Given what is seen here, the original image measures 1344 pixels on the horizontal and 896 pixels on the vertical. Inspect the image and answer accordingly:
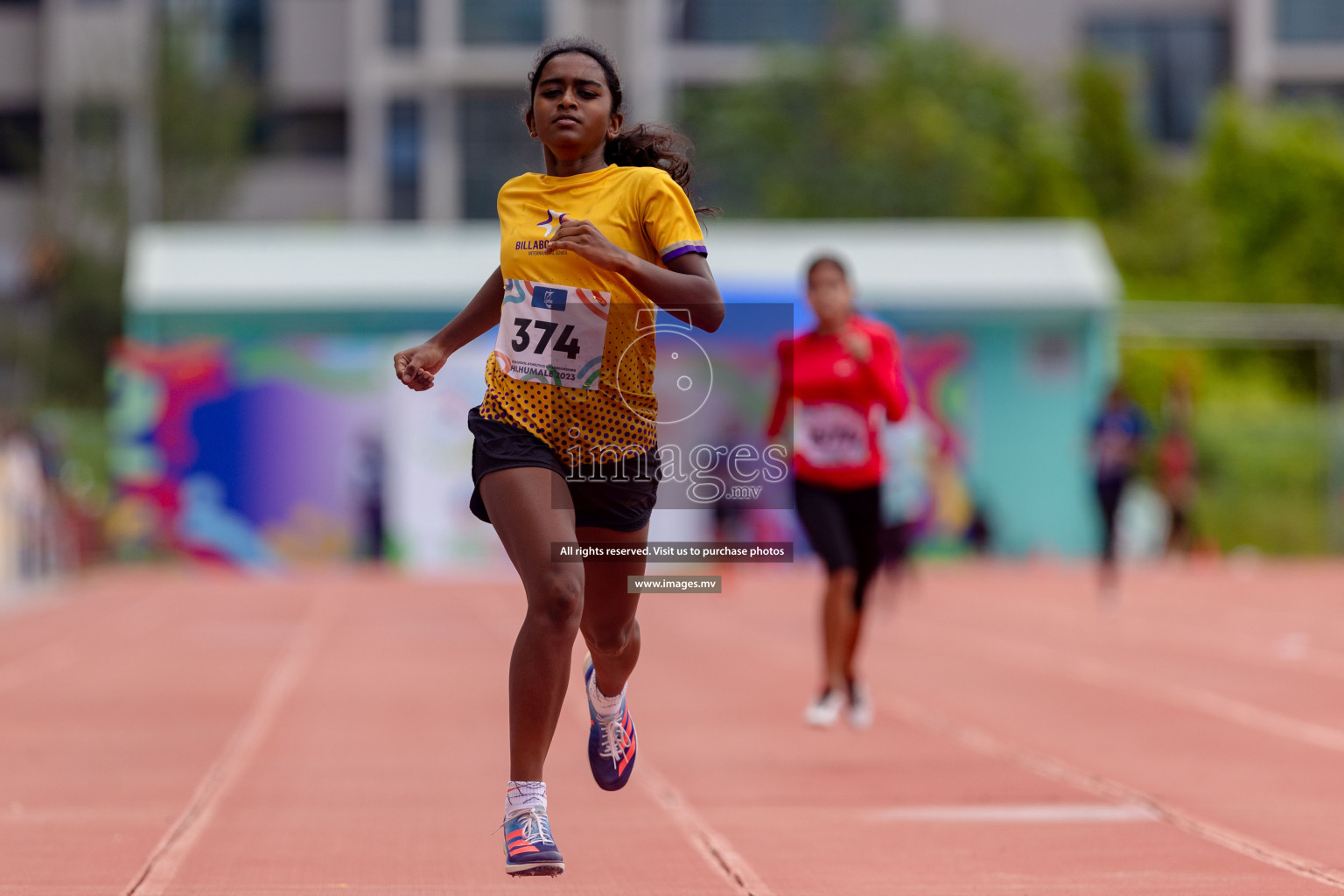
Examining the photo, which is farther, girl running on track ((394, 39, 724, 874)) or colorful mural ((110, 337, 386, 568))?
colorful mural ((110, 337, 386, 568))

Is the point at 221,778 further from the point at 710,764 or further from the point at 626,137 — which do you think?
the point at 626,137

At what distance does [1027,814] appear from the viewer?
6.73 metres

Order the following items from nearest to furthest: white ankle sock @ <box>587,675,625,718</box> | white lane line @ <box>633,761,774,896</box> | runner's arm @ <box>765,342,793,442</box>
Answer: white lane line @ <box>633,761,774,896</box> < white ankle sock @ <box>587,675,625,718</box> < runner's arm @ <box>765,342,793,442</box>

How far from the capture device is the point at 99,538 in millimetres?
25844

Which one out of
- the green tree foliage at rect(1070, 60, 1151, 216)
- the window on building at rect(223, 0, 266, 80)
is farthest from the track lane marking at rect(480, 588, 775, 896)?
the window on building at rect(223, 0, 266, 80)

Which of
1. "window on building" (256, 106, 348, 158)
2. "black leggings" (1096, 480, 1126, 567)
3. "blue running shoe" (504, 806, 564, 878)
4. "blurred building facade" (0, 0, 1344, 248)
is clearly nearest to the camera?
"blue running shoe" (504, 806, 564, 878)

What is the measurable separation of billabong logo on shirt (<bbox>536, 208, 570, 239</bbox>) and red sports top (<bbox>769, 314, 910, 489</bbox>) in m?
4.10

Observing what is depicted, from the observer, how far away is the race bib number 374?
4.98 m

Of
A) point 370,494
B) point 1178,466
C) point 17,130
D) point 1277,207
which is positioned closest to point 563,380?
point 1178,466

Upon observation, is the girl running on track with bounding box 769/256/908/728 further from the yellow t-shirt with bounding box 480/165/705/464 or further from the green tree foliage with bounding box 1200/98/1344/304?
the green tree foliage with bounding box 1200/98/1344/304

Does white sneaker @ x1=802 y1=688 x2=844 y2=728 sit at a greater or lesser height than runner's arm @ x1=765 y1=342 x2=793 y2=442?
lesser

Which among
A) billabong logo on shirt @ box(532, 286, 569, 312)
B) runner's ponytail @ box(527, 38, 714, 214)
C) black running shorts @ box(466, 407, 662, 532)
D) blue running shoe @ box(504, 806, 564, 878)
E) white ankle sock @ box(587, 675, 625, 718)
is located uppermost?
runner's ponytail @ box(527, 38, 714, 214)

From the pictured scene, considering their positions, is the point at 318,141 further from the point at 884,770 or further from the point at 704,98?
the point at 884,770

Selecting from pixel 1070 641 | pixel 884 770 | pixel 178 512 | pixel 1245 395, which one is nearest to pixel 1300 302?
pixel 1245 395
